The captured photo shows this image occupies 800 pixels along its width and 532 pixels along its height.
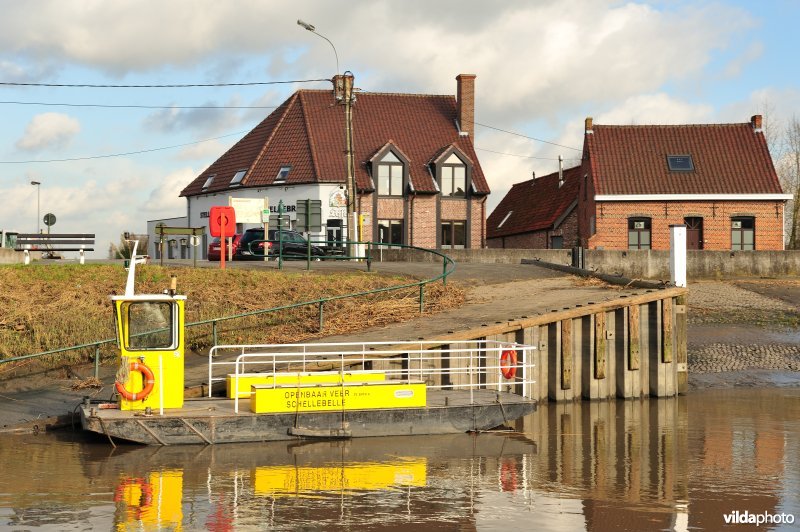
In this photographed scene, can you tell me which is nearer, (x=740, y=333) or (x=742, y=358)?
(x=742, y=358)

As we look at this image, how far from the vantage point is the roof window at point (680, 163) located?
52.1 metres

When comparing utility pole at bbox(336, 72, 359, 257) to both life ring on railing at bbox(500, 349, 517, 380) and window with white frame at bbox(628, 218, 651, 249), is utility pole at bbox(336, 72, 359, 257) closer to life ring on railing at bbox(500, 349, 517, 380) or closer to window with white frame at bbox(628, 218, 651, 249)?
window with white frame at bbox(628, 218, 651, 249)

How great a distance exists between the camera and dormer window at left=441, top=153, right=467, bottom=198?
187 ft

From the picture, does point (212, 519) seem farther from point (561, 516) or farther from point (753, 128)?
point (753, 128)

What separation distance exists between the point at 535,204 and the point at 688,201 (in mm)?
14225

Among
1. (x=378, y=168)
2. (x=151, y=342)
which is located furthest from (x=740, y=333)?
(x=378, y=168)

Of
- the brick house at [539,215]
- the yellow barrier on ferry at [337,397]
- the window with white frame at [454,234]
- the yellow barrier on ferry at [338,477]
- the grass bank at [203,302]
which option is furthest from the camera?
the brick house at [539,215]

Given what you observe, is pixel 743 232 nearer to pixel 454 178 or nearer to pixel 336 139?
pixel 454 178

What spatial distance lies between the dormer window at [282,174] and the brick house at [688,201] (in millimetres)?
16201

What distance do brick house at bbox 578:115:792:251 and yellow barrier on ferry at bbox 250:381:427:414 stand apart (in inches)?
1375

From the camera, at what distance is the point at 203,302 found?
25.8 meters

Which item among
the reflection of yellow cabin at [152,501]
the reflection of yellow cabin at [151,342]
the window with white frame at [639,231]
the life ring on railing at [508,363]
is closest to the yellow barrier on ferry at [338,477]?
the reflection of yellow cabin at [152,501]

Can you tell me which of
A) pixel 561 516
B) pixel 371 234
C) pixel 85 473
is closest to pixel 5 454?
pixel 85 473

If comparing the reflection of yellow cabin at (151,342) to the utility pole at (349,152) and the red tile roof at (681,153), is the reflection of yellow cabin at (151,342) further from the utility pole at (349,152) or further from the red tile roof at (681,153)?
the red tile roof at (681,153)
